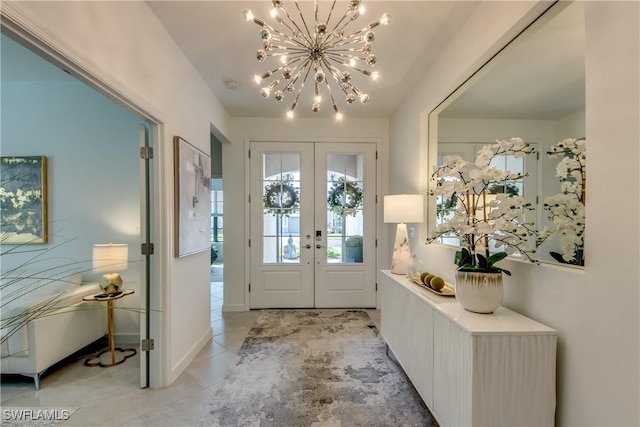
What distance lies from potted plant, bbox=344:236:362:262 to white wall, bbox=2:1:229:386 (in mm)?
1887

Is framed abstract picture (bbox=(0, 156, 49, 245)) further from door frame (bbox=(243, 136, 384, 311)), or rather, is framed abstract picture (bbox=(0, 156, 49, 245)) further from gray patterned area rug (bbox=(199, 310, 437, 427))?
gray patterned area rug (bbox=(199, 310, 437, 427))

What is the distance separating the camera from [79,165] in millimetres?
2789

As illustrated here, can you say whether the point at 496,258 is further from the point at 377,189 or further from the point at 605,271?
the point at 377,189

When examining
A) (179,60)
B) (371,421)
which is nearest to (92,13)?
(179,60)

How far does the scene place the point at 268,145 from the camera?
3895 millimetres

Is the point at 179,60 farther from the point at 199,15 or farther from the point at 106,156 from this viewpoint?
the point at 106,156

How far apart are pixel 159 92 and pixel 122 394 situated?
222cm

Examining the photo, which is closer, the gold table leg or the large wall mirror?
the large wall mirror

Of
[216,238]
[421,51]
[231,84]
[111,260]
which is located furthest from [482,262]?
[216,238]

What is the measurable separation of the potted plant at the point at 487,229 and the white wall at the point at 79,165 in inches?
115

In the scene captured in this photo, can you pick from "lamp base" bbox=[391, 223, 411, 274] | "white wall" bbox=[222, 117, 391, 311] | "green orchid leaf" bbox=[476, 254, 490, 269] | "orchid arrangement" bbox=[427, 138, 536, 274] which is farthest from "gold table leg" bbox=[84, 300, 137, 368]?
"green orchid leaf" bbox=[476, 254, 490, 269]

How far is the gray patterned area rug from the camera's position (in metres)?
1.77

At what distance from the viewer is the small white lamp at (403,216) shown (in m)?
2.53

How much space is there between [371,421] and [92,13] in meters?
2.79
